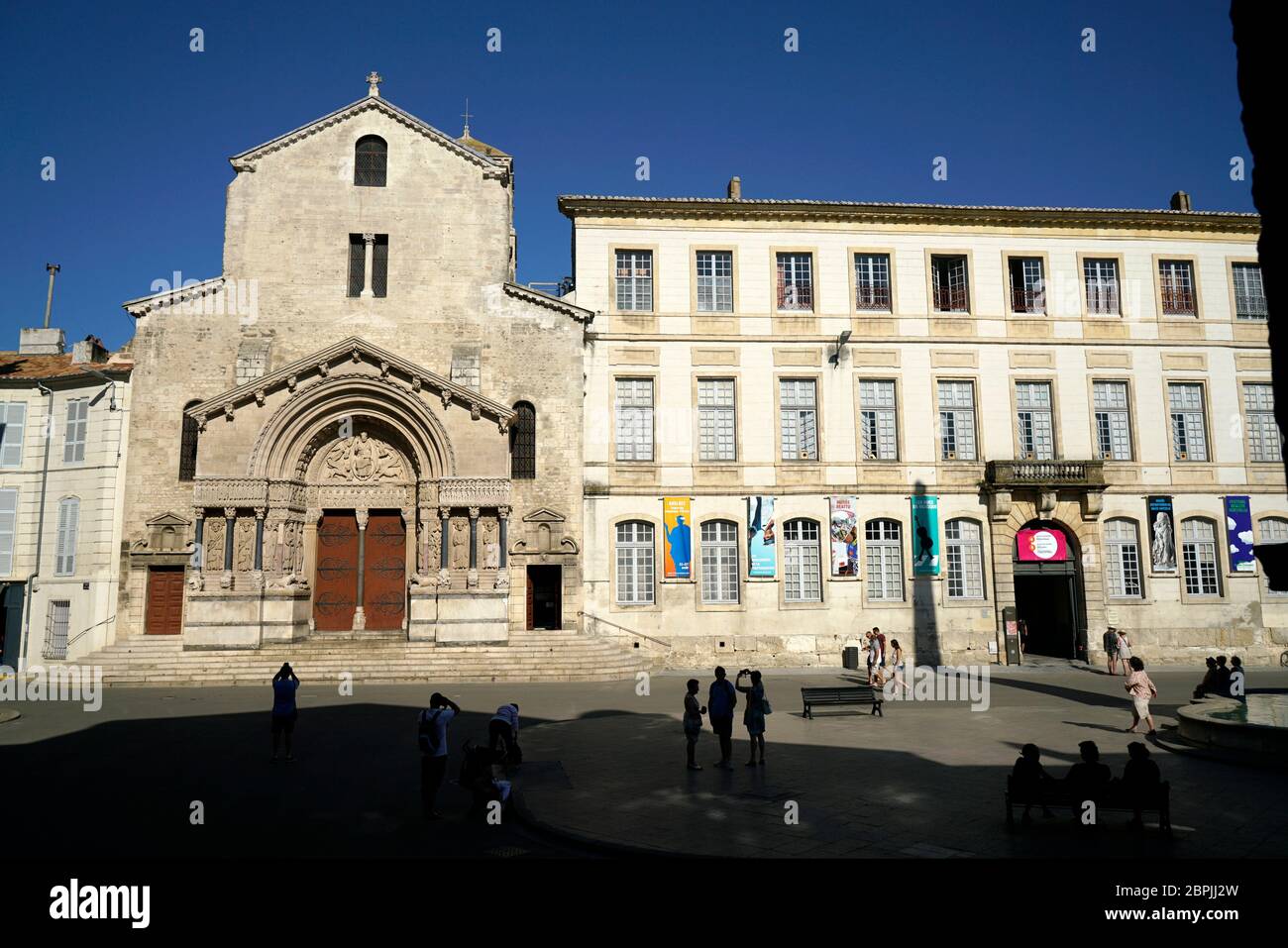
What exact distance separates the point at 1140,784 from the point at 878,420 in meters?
19.2

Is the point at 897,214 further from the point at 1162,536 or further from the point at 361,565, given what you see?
the point at 361,565

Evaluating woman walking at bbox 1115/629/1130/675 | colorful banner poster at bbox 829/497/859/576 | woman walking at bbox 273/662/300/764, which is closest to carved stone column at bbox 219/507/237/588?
woman walking at bbox 273/662/300/764

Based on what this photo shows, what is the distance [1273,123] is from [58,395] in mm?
30623

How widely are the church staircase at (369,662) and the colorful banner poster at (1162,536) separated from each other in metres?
16.8

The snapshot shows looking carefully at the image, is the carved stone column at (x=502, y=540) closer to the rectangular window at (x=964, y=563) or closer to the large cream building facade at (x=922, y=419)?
A: the large cream building facade at (x=922, y=419)

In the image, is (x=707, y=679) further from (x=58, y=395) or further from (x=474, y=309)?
(x=58, y=395)

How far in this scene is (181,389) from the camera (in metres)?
25.6

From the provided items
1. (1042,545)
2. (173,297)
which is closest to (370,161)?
(173,297)

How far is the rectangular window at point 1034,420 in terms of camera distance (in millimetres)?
26875

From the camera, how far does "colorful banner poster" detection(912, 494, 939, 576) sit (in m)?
25.8

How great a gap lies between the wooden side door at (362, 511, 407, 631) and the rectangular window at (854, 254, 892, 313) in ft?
53.8

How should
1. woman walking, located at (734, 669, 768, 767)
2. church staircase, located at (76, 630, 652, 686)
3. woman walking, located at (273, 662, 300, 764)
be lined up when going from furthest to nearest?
church staircase, located at (76, 630, 652, 686)
woman walking, located at (273, 662, 300, 764)
woman walking, located at (734, 669, 768, 767)

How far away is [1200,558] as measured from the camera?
87.4 feet

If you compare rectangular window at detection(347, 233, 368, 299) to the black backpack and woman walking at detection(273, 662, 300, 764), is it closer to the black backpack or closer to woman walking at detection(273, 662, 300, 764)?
woman walking at detection(273, 662, 300, 764)
